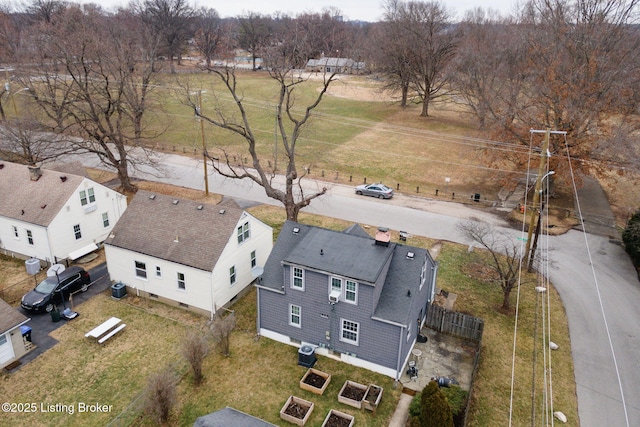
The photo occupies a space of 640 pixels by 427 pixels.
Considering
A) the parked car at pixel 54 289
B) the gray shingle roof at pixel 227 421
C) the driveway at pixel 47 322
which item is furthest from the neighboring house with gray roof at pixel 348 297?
the parked car at pixel 54 289

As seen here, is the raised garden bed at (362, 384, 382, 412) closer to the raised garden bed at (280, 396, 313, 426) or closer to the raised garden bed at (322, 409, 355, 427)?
the raised garden bed at (322, 409, 355, 427)

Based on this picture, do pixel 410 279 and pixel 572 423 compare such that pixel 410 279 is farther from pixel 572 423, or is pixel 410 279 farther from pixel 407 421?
pixel 572 423

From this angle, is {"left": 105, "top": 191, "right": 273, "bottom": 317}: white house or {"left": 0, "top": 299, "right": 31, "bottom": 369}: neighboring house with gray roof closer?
{"left": 0, "top": 299, "right": 31, "bottom": 369}: neighboring house with gray roof

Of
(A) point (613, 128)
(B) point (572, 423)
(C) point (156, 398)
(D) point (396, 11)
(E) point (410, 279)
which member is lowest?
(B) point (572, 423)

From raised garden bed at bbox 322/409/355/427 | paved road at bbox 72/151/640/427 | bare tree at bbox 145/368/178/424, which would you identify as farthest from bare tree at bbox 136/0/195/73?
raised garden bed at bbox 322/409/355/427

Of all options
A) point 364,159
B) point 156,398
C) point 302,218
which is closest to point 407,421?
point 156,398

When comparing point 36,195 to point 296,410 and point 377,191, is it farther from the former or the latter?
point 377,191
